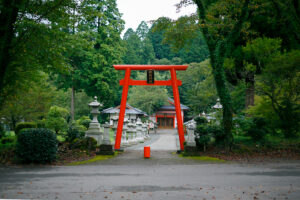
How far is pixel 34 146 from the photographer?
888cm

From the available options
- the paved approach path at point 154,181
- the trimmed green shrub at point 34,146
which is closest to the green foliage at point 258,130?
the paved approach path at point 154,181

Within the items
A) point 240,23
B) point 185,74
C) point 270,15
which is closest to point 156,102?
point 185,74

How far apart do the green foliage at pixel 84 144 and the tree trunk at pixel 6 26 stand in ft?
14.3

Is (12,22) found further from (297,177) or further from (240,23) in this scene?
(297,177)

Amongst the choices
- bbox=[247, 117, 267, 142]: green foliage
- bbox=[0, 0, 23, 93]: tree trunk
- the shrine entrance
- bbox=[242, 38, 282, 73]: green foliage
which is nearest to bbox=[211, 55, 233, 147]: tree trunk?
bbox=[247, 117, 267, 142]: green foliage

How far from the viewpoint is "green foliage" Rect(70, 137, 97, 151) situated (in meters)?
11.2

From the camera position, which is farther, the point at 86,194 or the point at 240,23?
the point at 240,23

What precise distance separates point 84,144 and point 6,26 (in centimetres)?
580

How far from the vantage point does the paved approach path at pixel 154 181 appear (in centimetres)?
543

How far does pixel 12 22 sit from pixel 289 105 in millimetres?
12204

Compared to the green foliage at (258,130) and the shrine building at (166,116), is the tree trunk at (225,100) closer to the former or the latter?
the green foliage at (258,130)

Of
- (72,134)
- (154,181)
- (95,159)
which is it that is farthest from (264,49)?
(72,134)

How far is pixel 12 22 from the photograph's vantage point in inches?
330

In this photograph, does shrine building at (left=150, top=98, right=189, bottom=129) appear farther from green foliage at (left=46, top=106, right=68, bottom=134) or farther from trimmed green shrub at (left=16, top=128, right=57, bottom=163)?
trimmed green shrub at (left=16, top=128, right=57, bottom=163)
